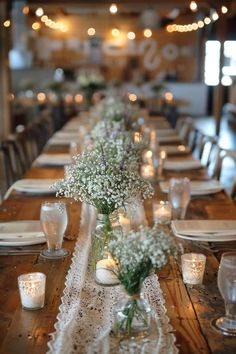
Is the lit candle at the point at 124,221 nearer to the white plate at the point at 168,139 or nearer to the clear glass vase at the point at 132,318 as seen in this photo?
the clear glass vase at the point at 132,318

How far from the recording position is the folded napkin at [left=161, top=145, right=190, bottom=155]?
16.0ft

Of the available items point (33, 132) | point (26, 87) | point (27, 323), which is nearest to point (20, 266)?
point (27, 323)

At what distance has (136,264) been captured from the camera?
1.42 m

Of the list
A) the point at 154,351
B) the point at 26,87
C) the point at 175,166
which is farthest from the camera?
the point at 26,87

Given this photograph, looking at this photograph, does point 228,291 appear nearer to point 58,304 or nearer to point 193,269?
point 193,269

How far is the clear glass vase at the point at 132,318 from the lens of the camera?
1500 millimetres

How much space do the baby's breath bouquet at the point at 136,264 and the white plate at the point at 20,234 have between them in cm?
87

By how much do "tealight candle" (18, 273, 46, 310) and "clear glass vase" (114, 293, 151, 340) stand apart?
299mm

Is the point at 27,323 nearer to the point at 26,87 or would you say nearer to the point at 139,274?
the point at 139,274

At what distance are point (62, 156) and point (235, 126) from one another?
35.2ft

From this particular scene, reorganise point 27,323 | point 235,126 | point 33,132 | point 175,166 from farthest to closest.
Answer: point 235,126 < point 33,132 < point 175,166 < point 27,323

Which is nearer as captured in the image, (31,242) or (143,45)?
(31,242)

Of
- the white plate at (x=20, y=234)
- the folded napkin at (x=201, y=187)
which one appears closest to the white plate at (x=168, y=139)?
the folded napkin at (x=201, y=187)

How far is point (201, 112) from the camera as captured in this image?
17.5 m
